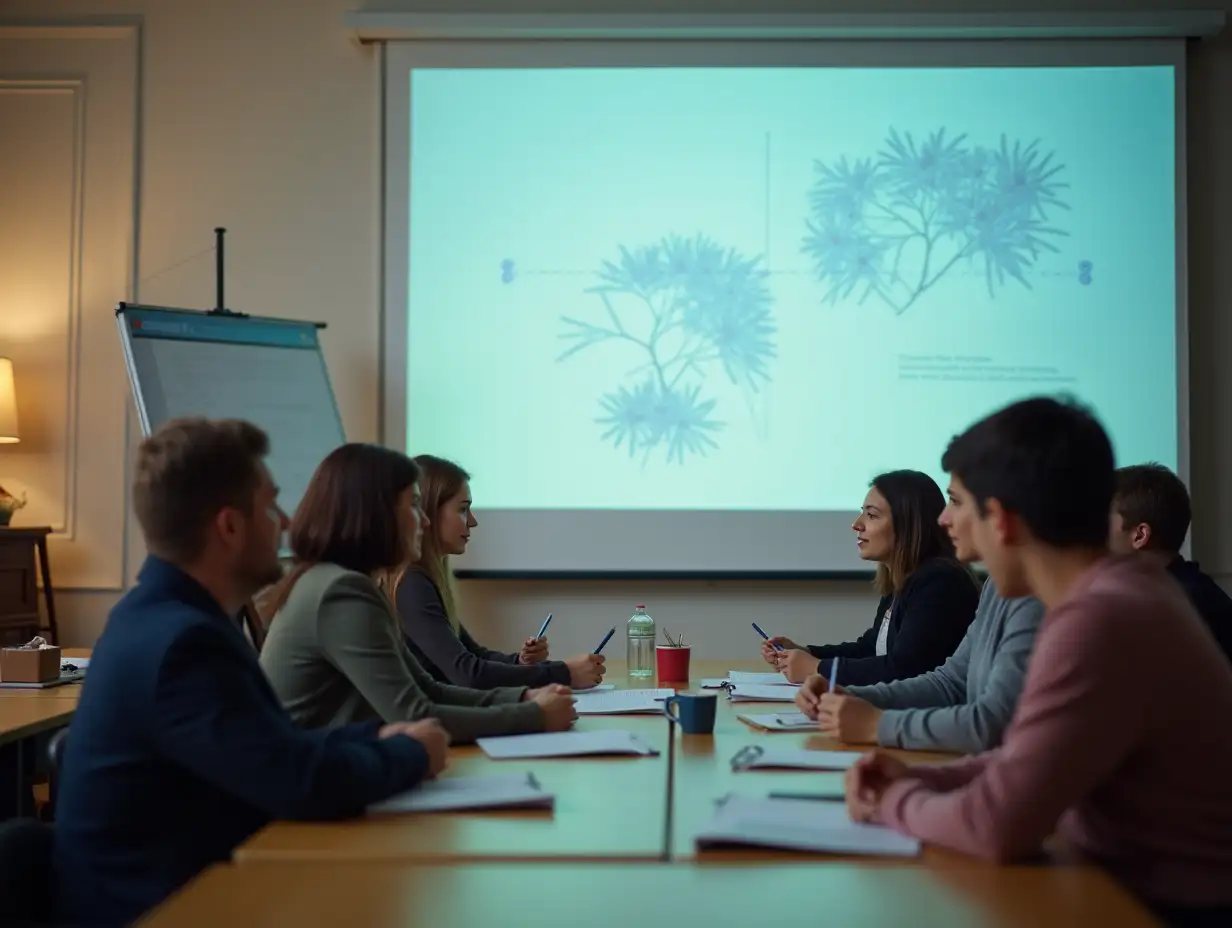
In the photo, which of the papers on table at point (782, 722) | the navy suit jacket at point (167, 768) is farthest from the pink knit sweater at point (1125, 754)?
the papers on table at point (782, 722)

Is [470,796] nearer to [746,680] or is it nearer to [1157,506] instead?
[746,680]

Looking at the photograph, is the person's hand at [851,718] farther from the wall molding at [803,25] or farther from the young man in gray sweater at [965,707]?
the wall molding at [803,25]

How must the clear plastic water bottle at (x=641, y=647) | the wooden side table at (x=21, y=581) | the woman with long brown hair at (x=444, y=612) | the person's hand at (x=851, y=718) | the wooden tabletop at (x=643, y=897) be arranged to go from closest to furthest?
the wooden tabletop at (x=643, y=897), the person's hand at (x=851, y=718), the woman with long brown hair at (x=444, y=612), the clear plastic water bottle at (x=641, y=647), the wooden side table at (x=21, y=581)

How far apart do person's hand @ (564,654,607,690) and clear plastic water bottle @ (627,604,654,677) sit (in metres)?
0.27

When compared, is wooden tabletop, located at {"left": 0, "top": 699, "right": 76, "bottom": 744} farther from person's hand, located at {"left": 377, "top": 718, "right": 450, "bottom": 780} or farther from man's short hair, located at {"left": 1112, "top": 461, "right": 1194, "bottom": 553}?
man's short hair, located at {"left": 1112, "top": 461, "right": 1194, "bottom": 553}

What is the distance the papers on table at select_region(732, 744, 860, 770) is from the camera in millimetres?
2035

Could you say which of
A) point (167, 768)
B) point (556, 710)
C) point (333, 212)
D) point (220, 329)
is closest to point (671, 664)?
point (556, 710)

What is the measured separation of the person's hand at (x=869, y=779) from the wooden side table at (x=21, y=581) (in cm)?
397

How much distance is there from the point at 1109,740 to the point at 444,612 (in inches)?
82.8

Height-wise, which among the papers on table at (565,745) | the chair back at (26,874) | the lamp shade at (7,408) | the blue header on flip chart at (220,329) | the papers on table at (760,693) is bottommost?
the chair back at (26,874)

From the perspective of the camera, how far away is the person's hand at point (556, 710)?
240 centimetres

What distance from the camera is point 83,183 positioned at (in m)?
5.26

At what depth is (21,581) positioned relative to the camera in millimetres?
4859

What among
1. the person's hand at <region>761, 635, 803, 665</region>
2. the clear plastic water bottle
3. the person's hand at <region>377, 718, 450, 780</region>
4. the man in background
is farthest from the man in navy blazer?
the man in background
